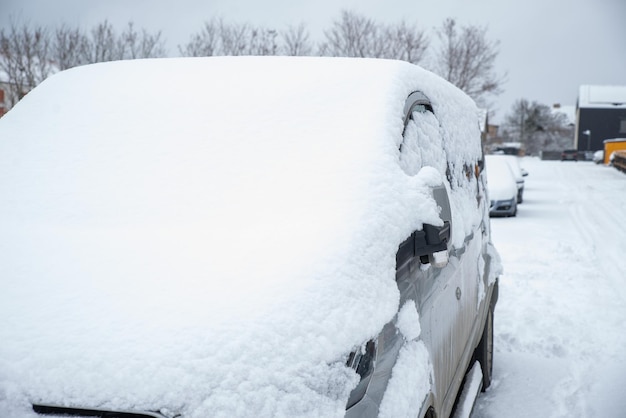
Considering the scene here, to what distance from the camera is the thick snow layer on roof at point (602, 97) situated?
65125 mm

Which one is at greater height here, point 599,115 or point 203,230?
point 599,115

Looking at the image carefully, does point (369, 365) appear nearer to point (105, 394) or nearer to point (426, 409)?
point (426, 409)

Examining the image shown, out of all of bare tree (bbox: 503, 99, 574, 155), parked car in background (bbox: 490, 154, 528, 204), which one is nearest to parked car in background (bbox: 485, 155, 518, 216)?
parked car in background (bbox: 490, 154, 528, 204)

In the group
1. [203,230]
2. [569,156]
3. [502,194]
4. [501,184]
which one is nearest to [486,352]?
[203,230]

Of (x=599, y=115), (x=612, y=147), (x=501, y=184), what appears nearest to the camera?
(x=501, y=184)

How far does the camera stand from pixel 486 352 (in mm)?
3746

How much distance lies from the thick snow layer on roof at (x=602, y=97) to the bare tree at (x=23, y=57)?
64014 millimetres

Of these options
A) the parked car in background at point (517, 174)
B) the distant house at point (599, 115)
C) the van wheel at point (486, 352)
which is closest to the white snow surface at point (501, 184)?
the parked car in background at point (517, 174)

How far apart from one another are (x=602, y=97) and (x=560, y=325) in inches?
2785

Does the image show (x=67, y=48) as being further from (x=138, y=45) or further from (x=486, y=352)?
(x=486, y=352)

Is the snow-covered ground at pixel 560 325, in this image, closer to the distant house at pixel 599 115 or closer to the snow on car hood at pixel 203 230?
the snow on car hood at pixel 203 230

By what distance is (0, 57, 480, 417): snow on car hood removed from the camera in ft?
4.38

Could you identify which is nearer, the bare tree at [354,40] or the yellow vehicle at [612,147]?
the bare tree at [354,40]

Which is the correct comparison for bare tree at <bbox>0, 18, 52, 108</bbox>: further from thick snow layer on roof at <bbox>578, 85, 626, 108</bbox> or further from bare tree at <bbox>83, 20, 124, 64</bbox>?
thick snow layer on roof at <bbox>578, 85, 626, 108</bbox>
